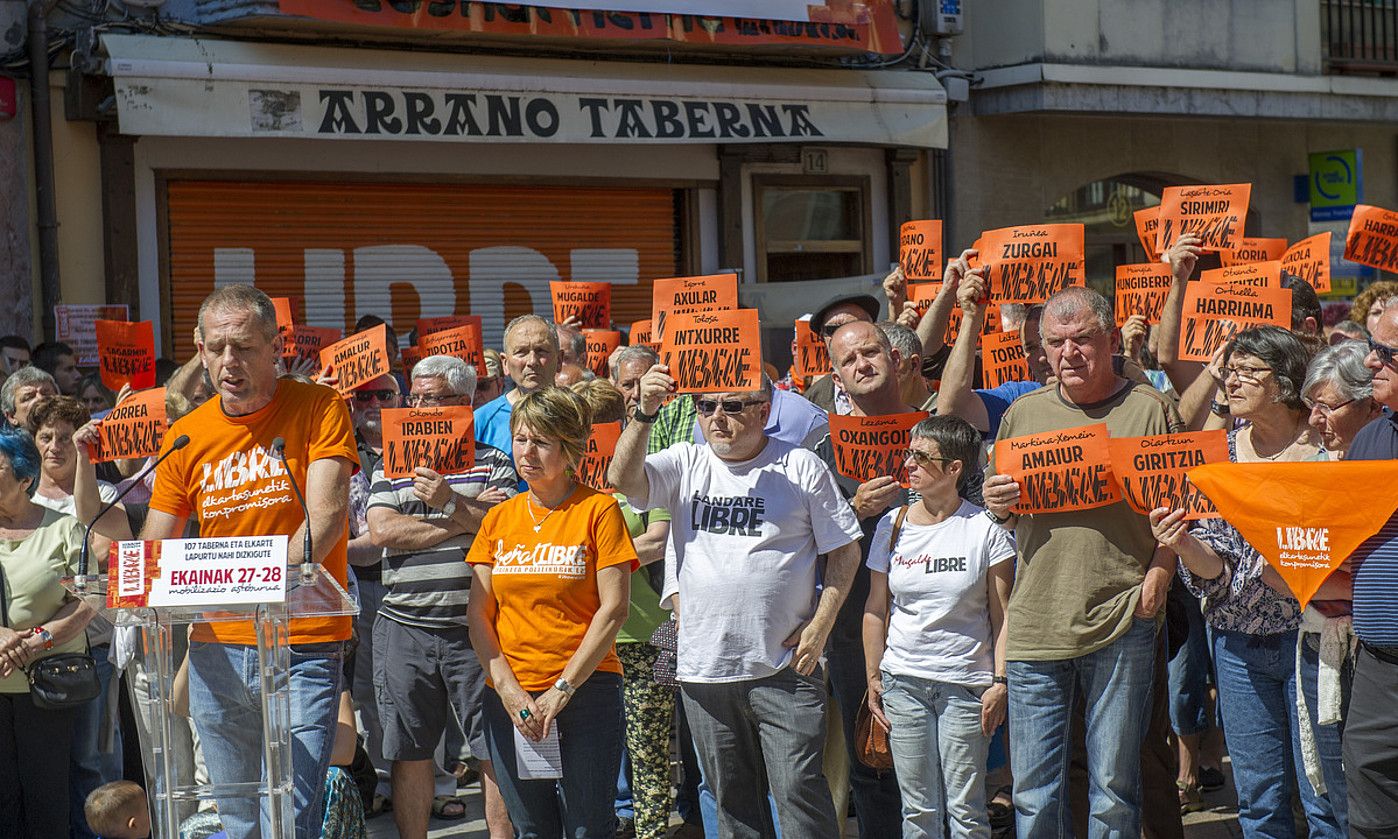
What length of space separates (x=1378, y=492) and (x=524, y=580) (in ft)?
8.69

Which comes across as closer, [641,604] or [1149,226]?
[641,604]

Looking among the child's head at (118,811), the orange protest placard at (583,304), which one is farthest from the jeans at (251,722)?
the orange protest placard at (583,304)

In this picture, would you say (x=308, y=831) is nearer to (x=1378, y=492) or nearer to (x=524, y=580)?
(x=524, y=580)

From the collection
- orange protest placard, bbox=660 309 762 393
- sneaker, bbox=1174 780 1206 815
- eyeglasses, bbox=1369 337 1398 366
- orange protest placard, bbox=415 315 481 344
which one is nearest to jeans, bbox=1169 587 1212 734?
sneaker, bbox=1174 780 1206 815

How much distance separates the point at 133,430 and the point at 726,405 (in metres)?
2.75

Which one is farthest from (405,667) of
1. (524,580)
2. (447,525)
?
(524,580)

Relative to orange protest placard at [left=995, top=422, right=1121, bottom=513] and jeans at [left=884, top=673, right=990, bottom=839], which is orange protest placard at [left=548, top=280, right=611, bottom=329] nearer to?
jeans at [left=884, top=673, right=990, bottom=839]

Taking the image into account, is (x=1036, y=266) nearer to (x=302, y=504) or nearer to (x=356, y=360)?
(x=356, y=360)

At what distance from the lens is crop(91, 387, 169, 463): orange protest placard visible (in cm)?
705

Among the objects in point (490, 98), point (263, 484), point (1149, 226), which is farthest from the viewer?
point (490, 98)

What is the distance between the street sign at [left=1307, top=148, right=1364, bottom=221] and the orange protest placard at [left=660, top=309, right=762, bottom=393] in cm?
1422

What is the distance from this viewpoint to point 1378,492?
15.5 feet

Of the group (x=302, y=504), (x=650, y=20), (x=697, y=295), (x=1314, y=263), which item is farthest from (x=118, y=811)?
(x=650, y=20)

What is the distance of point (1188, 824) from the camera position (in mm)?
7172
